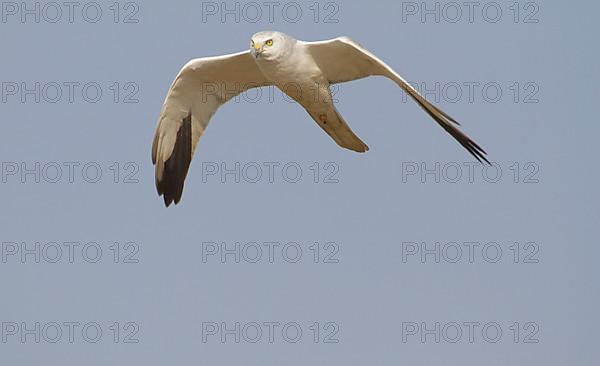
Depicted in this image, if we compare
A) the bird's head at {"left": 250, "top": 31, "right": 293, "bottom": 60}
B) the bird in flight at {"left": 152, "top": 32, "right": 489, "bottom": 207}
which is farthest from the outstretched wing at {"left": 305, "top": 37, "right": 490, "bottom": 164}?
the bird's head at {"left": 250, "top": 31, "right": 293, "bottom": 60}

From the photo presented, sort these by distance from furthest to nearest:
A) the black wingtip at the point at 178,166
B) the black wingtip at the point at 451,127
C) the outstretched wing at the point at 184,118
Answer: the black wingtip at the point at 178,166
the outstretched wing at the point at 184,118
the black wingtip at the point at 451,127

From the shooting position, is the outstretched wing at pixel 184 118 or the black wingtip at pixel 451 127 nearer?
the black wingtip at pixel 451 127

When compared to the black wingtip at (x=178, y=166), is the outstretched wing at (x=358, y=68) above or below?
above

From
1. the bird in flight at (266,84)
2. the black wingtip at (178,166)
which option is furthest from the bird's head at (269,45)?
the black wingtip at (178,166)

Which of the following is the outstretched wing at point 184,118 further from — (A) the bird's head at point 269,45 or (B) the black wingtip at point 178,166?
(A) the bird's head at point 269,45

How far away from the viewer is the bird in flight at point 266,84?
14695 mm

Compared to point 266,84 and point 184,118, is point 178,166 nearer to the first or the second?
point 184,118

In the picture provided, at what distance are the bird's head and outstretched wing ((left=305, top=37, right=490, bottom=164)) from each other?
0.44 m

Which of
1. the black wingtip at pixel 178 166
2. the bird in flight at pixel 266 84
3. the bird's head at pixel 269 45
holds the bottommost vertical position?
the black wingtip at pixel 178 166

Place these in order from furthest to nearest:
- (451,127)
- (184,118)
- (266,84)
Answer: (184,118) → (266,84) → (451,127)

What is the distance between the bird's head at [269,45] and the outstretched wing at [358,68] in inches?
17.3

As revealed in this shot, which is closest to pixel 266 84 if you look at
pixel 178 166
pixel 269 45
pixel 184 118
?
pixel 184 118

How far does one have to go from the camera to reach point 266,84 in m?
16.9

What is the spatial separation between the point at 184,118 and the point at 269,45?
9.36 feet
